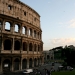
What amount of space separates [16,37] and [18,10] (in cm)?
589

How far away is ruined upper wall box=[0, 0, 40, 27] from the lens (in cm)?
2753

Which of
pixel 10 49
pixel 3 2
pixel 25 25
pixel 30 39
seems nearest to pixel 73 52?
pixel 30 39

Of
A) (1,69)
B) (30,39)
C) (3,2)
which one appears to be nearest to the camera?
(1,69)

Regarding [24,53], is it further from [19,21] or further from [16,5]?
[16,5]

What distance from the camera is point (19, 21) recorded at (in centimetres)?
2983

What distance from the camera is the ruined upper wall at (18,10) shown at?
27531 millimetres

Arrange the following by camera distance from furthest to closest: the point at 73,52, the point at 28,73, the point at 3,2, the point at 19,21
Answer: the point at 73,52
the point at 19,21
the point at 3,2
the point at 28,73

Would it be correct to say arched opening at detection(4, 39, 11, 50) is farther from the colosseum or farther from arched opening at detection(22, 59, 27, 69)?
arched opening at detection(22, 59, 27, 69)

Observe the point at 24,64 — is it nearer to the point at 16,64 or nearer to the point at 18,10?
the point at 16,64

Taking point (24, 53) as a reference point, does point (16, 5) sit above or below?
above

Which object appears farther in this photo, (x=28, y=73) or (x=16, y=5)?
(x=16, y=5)

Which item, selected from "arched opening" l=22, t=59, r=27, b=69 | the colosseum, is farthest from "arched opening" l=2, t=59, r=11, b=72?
"arched opening" l=22, t=59, r=27, b=69

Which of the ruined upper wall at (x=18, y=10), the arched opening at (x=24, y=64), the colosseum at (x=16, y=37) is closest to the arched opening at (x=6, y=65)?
the colosseum at (x=16, y=37)

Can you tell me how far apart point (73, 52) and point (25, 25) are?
14.3 m
